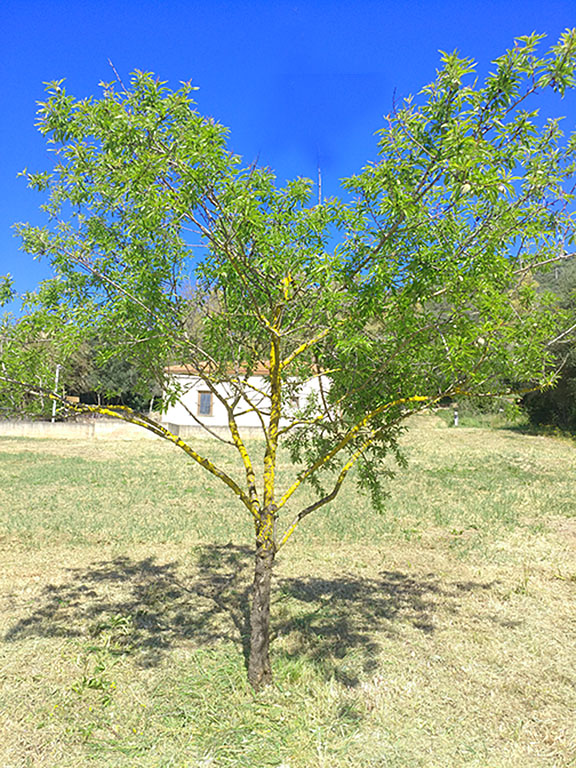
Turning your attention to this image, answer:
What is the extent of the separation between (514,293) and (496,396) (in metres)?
0.81

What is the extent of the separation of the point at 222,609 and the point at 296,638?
1.05 meters

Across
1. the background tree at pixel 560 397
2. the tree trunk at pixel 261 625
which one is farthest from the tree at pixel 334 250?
the background tree at pixel 560 397

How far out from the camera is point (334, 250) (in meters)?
3.77

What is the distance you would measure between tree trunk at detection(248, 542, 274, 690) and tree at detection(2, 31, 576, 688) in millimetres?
13

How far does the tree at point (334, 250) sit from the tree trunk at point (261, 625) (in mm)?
13

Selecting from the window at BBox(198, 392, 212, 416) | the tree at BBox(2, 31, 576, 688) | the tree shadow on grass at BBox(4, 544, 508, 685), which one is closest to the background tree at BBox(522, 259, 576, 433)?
the window at BBox(198, 392, 212, 416)

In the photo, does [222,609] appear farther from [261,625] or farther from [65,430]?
[65,430]

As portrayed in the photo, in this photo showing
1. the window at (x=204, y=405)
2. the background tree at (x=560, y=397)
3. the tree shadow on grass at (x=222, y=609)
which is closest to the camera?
the tree shadow on grass at (x=222, y=609)

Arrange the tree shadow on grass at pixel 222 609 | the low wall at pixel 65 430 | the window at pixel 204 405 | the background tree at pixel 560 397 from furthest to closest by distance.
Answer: the window at pixel 204 405 < the background tree at pixel 560 397 < the low wall at pixel 65 430 < the tree shadow on grass at pixel 222 609

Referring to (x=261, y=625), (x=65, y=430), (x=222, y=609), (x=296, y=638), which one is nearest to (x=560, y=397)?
(x=65, y=430)

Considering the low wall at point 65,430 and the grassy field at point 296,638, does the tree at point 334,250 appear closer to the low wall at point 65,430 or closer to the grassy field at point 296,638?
the grassy field at point 296,638

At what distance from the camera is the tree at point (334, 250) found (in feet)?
11.3

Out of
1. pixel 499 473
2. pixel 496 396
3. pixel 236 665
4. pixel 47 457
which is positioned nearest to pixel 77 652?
pixel 236 665

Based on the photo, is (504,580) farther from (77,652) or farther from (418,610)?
(77,652)
